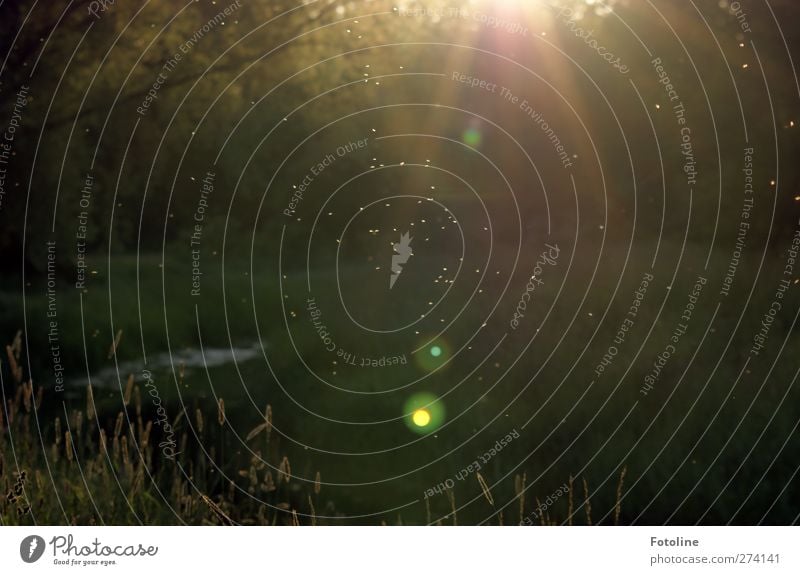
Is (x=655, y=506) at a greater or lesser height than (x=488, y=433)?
lesser

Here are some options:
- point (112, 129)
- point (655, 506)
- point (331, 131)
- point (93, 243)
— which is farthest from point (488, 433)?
point (93, 243)

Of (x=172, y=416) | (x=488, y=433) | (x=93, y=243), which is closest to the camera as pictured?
(x=488, y=433)

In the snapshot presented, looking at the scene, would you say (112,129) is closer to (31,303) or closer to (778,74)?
(31,303)

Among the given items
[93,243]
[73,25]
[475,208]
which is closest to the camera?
[73,25]

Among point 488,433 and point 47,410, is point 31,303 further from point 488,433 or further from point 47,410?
point 488,433

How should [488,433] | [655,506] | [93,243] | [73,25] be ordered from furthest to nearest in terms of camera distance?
[93,243] < [73,25] < [488,433] < [655,506]

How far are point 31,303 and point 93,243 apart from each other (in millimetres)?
1596

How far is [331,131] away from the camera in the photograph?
1073 cm

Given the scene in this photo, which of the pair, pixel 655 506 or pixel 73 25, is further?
pixel 73 25

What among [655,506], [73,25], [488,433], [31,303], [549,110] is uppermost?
[73,25]

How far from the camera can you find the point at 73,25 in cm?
819

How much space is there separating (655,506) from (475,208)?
4211 millimetres

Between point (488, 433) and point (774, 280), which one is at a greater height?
point (774, 280)
